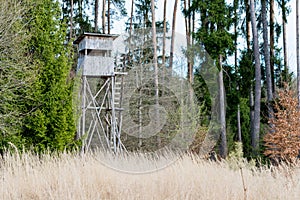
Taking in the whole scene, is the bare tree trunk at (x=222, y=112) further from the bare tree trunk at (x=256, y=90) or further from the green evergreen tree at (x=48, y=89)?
the green evergreen tree at (x=48, y=89)

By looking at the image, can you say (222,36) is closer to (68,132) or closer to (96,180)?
(68,132)

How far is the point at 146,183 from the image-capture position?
5895 mm

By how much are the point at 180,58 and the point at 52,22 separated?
3669 mm

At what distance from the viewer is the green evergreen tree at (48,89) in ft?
32.0

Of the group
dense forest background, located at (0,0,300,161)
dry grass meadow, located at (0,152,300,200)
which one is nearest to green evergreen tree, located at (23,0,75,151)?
Answer: dense forest background, located at (0,0,300,161)

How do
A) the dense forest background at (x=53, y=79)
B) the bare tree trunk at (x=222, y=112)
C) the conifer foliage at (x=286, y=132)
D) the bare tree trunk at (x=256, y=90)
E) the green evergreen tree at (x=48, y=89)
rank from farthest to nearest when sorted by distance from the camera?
the bare tree trunk at (x=256, y=90) → the bare tree trunk at (x=222, y=112) → the conifer foliage at (x=286, y=132) → the green evergreen tree at (x=48, y=89) → the dense forest background at (x=53, y=79)

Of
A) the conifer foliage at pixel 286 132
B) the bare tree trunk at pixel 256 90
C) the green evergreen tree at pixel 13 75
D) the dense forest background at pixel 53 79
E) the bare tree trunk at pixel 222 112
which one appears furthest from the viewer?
the bare tree trunk at pixel 256 90

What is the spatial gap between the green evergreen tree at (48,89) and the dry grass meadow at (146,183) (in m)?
2.59

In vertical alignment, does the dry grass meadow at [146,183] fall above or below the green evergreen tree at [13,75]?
below

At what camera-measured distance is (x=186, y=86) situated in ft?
33.2

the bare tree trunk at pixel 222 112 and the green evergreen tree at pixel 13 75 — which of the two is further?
the bare tree trunk at pixel 222 112

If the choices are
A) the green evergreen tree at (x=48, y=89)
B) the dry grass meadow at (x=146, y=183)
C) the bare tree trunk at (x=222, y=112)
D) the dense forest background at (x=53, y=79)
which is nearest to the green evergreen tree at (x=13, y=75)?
the dense forest background at (x=53, y=79)

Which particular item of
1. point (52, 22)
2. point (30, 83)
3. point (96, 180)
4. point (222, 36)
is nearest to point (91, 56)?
point (52, 22)

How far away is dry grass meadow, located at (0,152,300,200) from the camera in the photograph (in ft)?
17.1
